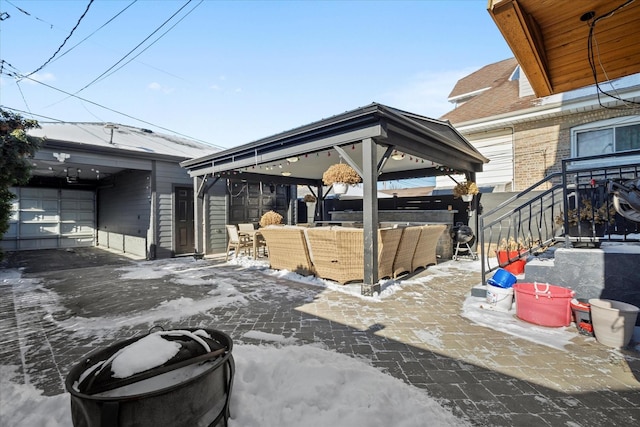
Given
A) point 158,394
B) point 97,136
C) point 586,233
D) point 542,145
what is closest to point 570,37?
point 586,233

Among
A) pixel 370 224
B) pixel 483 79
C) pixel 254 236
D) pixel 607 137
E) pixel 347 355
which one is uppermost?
pixel 483 79

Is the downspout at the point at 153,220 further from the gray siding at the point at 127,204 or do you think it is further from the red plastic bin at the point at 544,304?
the red plastic bin at the point at 544,304

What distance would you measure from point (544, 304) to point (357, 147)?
4351 mm

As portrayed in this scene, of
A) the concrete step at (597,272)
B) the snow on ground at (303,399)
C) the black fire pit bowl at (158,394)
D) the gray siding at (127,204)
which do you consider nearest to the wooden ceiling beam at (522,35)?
the concrete step at (597,272)

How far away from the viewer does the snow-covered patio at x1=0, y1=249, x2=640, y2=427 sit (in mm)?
1823

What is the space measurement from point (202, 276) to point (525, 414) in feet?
18.0

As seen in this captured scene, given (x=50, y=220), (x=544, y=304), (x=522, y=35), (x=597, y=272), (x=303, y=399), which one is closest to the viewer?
(x=303, y=399)

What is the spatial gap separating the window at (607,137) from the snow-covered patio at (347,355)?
5.95 meters

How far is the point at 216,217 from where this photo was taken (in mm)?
9438

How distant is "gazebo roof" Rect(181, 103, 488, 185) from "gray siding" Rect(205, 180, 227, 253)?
113 centimetres

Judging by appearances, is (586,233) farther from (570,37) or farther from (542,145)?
(542,145)

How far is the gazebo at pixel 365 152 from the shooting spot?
4.40 metres

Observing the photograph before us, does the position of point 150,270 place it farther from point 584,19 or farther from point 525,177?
point 525,177

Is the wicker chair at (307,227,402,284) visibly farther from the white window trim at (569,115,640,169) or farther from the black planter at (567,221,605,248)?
the white window trim at (569,115,640,169)
